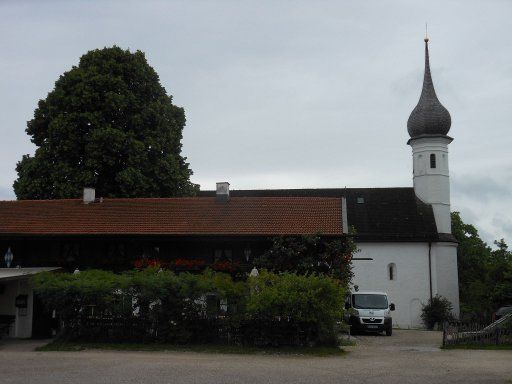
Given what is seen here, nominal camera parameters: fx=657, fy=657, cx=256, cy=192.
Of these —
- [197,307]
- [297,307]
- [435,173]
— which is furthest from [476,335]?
[435,173]

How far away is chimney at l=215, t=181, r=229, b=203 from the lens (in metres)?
28.8

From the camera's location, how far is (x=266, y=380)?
13.4 metres

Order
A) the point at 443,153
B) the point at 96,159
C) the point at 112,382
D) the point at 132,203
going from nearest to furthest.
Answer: the point at 112,382, the point at 132,203, the point at 96,159, the point at 443,153

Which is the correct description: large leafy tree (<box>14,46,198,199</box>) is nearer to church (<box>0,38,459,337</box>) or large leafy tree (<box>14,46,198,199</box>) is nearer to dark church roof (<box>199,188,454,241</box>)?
church (<box>0,38,459,337</box>)

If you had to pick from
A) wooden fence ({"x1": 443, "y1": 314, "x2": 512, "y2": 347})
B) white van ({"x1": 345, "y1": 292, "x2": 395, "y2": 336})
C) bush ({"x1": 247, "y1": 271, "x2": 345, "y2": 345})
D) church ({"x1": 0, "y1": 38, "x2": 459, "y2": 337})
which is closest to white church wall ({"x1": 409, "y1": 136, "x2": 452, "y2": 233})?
white van ({"x1": 345, "y1": 292, "x2": 395, "y2": 336})

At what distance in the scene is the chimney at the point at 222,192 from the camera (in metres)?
28.8

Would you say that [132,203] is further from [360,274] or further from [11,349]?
[360,274]

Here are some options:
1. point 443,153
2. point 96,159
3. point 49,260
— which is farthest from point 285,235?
point 443,153

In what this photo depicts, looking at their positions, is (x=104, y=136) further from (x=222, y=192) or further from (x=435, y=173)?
(x=435, y=173)

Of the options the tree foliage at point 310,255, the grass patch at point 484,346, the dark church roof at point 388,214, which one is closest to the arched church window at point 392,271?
the dark church roof at point 388,214

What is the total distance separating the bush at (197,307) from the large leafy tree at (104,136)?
11.6 m

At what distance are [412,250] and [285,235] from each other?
17887mm

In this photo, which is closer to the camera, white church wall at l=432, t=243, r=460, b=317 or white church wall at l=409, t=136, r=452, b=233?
white church wall at l=432, t=243, r=460, b=317

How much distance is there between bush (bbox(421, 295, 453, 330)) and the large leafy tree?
53.8 feet
